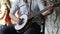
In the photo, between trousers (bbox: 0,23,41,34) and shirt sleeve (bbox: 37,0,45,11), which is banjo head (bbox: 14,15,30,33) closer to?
trousers (bbox: 0,23,41,34)

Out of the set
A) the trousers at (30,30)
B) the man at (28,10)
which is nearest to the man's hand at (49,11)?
the man at (28,10)

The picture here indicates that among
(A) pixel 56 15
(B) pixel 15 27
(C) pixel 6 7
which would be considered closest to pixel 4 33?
(B) pixel 15 27

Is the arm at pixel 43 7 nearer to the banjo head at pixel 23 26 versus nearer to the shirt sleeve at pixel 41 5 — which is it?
the shirt sleeve at pixel 41 5

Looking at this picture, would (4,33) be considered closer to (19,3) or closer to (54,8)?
(19,3)

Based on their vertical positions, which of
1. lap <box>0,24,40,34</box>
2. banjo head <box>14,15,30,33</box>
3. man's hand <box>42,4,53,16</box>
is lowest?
lap <box>0,24,40,34</box>

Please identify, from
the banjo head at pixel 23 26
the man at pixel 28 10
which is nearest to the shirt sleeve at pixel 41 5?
the man at pixel 28 10

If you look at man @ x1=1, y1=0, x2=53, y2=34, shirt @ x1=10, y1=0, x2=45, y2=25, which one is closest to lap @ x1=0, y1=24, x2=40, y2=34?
man @ x1=1, y1=0, x2=53, y2=34

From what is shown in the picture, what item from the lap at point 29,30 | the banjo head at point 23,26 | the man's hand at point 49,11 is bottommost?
the lap at point 29,30

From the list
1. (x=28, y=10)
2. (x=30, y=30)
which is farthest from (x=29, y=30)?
(x=28, y=10)

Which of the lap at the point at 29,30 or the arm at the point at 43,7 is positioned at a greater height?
the arm at the point at 43,7

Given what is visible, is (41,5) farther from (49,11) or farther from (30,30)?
(30,30)

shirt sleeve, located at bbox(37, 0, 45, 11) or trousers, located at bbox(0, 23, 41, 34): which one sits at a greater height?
shirt sleeve, located at bbox(37, 0, 45, 11)

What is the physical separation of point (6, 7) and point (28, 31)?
3.16ft

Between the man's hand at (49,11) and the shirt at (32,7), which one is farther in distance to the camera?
the shirt at (32,7)
